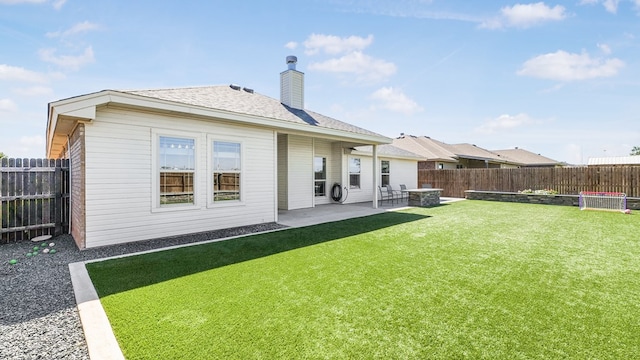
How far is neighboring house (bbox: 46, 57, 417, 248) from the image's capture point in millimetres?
5027

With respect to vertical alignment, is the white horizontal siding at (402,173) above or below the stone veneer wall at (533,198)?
above

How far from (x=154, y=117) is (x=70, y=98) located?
1.33 meters

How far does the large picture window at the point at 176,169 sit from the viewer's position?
19.1 feet

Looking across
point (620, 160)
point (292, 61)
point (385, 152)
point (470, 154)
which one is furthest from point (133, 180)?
point (620, 160)

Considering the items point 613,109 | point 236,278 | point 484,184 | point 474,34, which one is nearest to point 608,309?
point 236,278

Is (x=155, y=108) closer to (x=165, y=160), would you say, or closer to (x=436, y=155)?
(x=165, y=160)

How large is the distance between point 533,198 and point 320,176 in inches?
401

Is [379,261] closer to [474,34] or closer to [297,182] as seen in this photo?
[297,182]

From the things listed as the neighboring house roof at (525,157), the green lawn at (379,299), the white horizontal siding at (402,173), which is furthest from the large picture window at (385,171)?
the neighboring house roof at (525,157)

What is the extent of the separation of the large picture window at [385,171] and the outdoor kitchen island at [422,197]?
255 centimetres

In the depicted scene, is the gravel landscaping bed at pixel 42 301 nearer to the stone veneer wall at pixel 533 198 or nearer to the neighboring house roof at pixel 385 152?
the neighboring house roof at pixel 385 152

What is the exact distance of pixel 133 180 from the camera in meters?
5.44

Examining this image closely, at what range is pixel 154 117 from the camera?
565 centimetres

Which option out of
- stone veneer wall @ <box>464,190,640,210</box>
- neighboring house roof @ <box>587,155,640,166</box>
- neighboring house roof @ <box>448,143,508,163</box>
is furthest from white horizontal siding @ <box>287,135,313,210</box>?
neighboring house roof @ <box>587,155,640,166</box>
